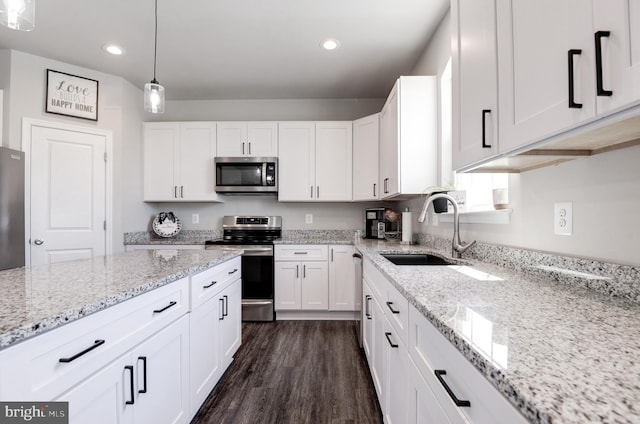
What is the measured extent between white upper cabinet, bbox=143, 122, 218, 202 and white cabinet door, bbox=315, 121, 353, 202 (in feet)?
4.20

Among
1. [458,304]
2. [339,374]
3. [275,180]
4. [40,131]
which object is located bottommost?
[339,374]

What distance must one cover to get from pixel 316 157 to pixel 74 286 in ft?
9.08

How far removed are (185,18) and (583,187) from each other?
8.96 ft

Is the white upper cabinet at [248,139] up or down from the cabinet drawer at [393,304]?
up

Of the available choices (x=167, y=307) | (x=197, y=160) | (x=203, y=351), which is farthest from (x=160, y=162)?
(x=167, y=307)

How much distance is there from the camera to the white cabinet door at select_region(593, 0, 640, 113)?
20.9 inches

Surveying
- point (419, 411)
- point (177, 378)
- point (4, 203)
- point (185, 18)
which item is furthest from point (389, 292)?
point (4, 203)

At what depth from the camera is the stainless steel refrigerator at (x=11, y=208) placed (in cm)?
242

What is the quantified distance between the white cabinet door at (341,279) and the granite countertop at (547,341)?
2.14m

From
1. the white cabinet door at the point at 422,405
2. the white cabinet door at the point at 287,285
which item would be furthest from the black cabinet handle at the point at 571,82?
the white cabinet door at the point at 287,285

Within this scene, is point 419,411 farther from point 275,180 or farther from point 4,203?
point 4,203

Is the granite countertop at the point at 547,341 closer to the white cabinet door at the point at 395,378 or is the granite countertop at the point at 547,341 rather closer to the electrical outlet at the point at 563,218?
the electrical outlet at the point at 563,218

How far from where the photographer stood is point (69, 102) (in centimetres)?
302

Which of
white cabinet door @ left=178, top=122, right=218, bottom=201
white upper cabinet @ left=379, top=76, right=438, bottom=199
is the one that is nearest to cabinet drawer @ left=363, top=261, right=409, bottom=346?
white upper cabinet @ left=379, top=76, right=438, bottom=199
